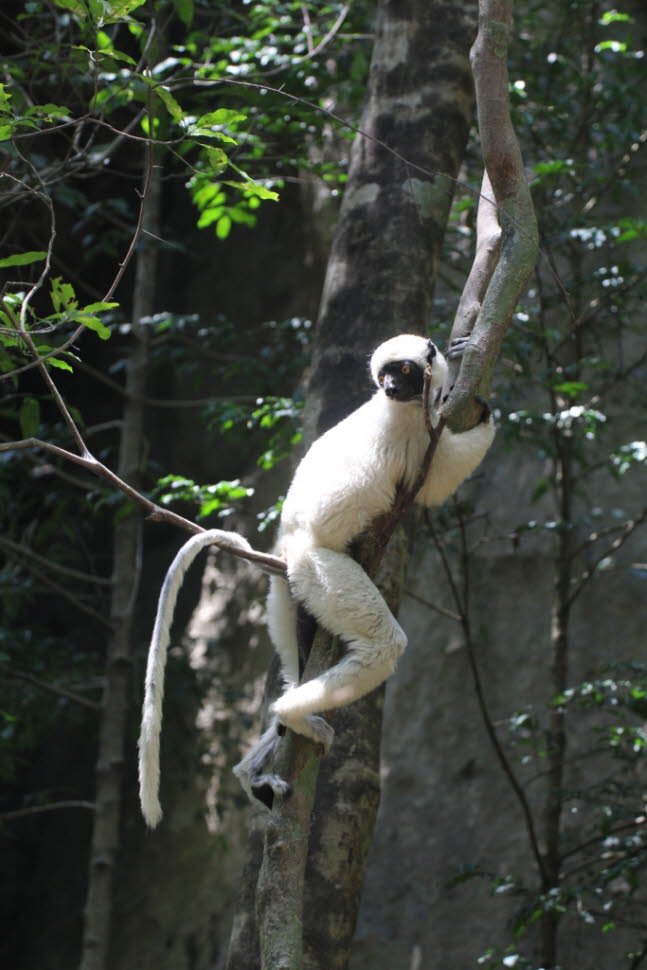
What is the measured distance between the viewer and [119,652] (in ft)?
24.3

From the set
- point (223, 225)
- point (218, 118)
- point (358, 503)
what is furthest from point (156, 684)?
point (223, 225)

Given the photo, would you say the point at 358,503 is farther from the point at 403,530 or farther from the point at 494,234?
the point at 403,530

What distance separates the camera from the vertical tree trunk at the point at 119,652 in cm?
688

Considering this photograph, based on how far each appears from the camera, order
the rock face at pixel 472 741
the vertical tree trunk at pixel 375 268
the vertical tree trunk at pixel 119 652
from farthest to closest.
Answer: the rock face at pixel 472 741 < the vertical tree trunk at pixel 119 652 < the vertical tree trunk at pixel 375 268

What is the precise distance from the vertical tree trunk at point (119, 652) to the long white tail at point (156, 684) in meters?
3.16

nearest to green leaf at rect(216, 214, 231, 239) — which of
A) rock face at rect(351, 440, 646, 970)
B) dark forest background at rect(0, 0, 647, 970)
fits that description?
dark forest background at rect(0, 0, 647, 970)

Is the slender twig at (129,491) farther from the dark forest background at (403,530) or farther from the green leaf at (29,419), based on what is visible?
the dark forest background at (403,530)

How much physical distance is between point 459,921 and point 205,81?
18.9ft

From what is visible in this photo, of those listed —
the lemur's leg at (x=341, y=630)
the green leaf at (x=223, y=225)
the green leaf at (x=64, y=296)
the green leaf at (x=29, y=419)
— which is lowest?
the lemur's leg at (x=341, y=630)

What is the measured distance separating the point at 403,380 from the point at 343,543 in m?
0.67

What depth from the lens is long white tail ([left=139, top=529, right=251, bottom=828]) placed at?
3.19 metres

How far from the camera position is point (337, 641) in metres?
3.66

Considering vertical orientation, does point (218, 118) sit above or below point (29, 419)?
above

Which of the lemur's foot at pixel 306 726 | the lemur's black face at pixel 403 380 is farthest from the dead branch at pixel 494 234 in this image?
the lemur's foot at pixel 306 726
